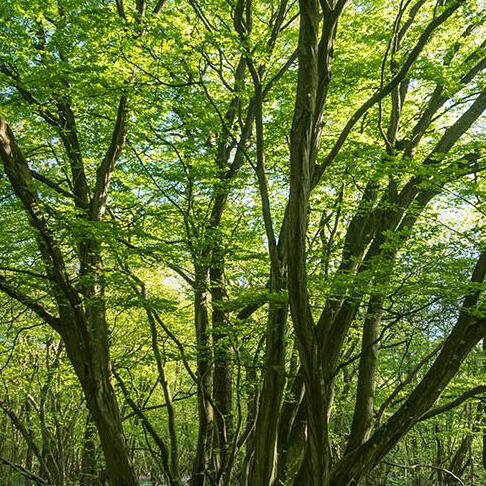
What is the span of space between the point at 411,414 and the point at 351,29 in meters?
5.07

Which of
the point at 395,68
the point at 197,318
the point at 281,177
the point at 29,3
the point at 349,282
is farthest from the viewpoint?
the point at 281,177

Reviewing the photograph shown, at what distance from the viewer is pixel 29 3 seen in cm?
614

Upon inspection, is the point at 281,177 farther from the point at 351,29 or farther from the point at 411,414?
the point at 411,414

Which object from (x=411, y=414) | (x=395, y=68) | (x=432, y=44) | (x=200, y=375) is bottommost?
(x=411, y=414)

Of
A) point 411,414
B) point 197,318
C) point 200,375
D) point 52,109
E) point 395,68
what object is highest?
point 395,68

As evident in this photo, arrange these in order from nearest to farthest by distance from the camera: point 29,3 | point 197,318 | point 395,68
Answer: point 29,3, point 395,68, point 197,318

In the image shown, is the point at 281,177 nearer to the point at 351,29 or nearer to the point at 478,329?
the point at 351,29

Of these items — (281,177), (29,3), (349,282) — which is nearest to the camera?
(349,282)

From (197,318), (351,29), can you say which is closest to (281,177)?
(351,29)

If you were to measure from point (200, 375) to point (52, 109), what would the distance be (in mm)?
4146

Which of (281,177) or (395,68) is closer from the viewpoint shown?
(395,68)

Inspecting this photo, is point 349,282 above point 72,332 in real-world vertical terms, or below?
above

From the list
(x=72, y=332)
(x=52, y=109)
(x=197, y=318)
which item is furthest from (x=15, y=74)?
(x=197, y=318)

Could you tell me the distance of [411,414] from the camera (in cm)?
577
